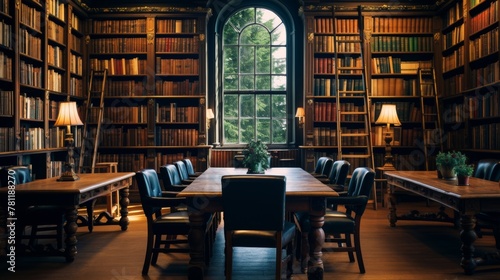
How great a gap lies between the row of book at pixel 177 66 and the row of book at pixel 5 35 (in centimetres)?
264

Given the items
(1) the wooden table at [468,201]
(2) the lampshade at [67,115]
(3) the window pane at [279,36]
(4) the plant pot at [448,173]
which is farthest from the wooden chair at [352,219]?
(3) the window pane at [279,36]

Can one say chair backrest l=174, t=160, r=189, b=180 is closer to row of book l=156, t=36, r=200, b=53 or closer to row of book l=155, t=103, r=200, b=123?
row of book l=155, t=103, r=200, b=123

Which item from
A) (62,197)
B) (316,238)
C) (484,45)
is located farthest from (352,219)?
(484,45)

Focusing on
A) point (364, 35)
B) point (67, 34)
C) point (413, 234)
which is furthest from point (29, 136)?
point (364, 35)

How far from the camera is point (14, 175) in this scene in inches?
Answer: 157

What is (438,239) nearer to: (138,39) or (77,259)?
(77,259)

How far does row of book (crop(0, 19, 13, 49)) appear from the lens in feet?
16.1

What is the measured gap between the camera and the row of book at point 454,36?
6.49 meters

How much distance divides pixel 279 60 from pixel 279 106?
2.82ft

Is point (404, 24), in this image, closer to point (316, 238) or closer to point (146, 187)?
point (316, 238)

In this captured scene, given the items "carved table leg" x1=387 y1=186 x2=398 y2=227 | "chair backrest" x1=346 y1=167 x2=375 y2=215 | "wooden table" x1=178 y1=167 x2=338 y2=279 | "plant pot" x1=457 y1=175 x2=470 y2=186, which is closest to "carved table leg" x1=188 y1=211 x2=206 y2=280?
"wooden table" x1=178 y1=167 x2=338 y2=279

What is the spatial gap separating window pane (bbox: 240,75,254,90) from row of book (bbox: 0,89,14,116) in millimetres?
4034

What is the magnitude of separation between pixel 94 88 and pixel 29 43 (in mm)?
1927

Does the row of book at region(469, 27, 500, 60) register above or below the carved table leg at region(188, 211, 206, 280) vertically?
above
